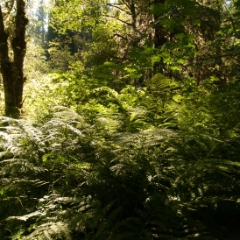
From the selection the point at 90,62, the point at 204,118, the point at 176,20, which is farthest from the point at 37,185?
the point at 90,62

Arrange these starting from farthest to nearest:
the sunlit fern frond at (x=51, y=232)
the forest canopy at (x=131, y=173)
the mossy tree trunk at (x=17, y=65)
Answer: the mossy tree trunk at (x=17, y=65) < the forest canopy at (x=131, y=173) < the sunlit fern frond at (x=51, y=232)

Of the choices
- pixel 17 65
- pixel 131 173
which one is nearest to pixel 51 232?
pixel 131 173

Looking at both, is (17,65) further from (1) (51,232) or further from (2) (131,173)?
(1) (51,232)

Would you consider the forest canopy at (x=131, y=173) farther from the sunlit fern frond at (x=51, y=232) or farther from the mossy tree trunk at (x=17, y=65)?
the mossy tree trunk at (x=17, y=65)

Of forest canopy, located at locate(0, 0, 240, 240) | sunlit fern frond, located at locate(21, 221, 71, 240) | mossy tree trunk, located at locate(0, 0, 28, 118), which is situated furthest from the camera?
mossy tree trunk, located at locate(0, 0, 28, 118)

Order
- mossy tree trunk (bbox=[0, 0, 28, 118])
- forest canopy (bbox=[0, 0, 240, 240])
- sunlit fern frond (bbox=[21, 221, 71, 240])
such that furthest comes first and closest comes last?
mossy tree trunk (bbox=[0, 0, 28, 118])
forest canopy (bbox=[0, 0, 240, 240])
sunlit fern frond (bbox=[21, 221, 71, 240])

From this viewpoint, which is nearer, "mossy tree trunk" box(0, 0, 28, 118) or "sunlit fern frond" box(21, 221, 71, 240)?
"sunlit fern frond" box(21, 221, 71, 240)

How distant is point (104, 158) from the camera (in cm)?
294

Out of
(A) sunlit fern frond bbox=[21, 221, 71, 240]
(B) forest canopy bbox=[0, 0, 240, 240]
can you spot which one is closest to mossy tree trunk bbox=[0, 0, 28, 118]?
(B) forest canopy bbox=[0, 0, 240, 240]

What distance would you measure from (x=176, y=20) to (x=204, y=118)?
146 cm

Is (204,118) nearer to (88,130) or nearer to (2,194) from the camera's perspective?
(88,130)

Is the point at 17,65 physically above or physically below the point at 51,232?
above

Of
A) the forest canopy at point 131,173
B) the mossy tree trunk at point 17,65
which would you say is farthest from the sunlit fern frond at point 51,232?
the mossy tree trunk at point 17,65

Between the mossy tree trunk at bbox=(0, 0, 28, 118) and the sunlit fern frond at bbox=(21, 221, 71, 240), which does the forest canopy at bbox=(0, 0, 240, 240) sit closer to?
the sunlit fern frond at bbox=(21, 221, 71, 240)
